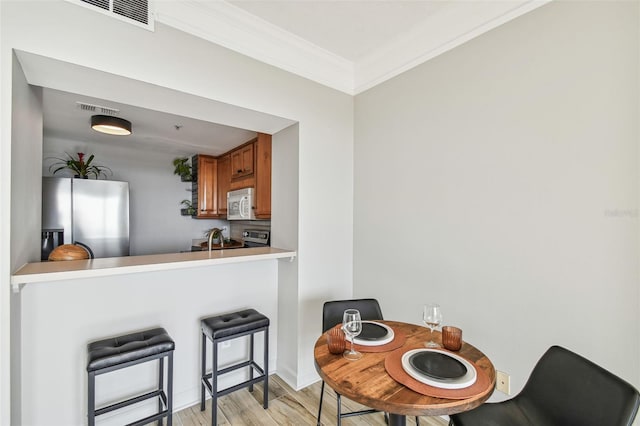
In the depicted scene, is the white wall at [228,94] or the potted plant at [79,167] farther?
the potted plant at [79,167]

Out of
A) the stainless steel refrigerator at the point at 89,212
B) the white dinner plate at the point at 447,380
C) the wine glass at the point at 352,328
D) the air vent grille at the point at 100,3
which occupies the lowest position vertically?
the white dinner plate at the point at 447,380

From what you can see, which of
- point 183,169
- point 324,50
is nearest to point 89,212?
point 183,169

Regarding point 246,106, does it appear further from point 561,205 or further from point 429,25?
point 561,205

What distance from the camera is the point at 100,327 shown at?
1823 mm

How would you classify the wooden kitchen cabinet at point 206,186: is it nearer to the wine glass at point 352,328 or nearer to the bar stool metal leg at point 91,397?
the bar stool metal leg at point 91,397

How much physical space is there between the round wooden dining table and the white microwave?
2022mm

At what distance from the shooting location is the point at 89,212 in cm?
329

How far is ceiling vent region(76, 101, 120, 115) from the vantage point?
8.64 ft

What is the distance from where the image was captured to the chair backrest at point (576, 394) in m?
0.99

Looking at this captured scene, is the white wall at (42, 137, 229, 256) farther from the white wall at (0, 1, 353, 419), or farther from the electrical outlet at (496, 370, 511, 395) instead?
the electrical outlet at (496, 370, 511, 395)

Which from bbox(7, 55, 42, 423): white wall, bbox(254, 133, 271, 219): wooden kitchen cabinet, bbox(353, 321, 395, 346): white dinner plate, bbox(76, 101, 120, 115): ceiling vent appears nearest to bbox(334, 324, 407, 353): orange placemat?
bbox(353, 321, 395, 346): white dinner plate

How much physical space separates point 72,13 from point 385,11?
1.81m

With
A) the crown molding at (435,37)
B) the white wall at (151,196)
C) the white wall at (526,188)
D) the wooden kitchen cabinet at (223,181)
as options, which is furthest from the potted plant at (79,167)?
the white wall at (526,188)

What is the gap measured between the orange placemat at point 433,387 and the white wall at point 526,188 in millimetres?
653
